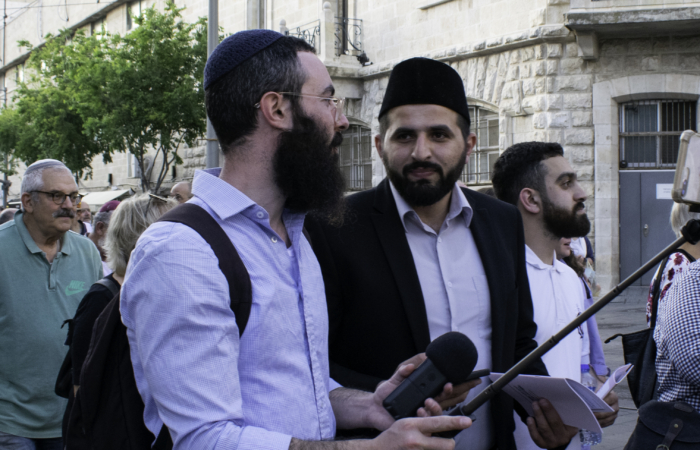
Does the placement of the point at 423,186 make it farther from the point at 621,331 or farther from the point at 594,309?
the point at 621,331

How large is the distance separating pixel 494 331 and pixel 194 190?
50.4 inches

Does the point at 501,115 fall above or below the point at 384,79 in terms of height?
below

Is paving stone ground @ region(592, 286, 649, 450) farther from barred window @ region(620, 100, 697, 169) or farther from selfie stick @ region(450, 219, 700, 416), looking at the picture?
selfie stick @ region(450, 219, 700, 416)

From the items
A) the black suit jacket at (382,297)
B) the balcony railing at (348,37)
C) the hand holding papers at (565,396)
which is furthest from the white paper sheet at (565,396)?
the balcony railing at (348,37)

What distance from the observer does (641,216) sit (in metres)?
13.0

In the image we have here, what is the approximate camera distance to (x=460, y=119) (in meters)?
2.80

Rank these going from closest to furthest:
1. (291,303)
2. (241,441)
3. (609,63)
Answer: (241,441), (291,303), (609,63)

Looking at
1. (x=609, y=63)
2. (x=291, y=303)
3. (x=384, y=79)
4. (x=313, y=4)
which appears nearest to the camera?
(x=291, y=303)

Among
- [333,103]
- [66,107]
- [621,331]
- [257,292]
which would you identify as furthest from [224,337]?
[66,107]

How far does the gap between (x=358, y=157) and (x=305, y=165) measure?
616 inches

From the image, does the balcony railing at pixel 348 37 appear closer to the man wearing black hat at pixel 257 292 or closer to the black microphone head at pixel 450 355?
the man wearing black hat at pixel 257 292

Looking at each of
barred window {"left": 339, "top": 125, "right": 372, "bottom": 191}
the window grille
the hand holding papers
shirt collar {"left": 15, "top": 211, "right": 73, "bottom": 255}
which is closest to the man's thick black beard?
the hand holding papers

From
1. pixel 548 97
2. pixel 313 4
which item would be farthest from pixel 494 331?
pixel 313 4

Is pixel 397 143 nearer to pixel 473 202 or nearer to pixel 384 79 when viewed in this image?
pixel 473 202
